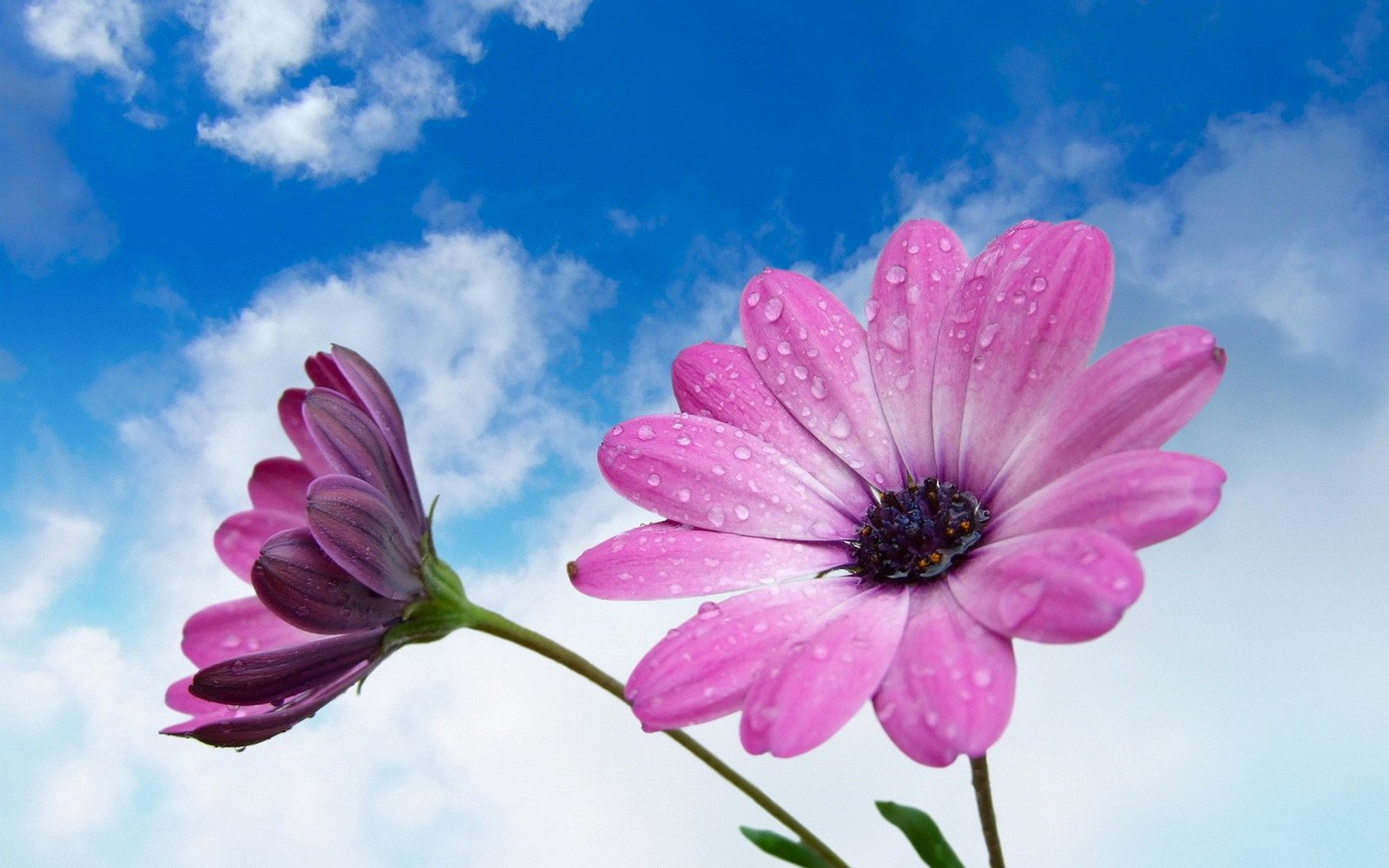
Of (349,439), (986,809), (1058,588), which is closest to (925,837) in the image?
(986,809)

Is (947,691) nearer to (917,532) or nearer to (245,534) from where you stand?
(917,532)

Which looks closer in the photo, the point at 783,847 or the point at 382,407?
the point at 783,847

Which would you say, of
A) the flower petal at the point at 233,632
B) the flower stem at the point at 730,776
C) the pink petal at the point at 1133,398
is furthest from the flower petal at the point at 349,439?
the pink petal at the point at 1133,398

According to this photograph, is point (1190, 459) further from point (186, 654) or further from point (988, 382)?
point (186, 654)

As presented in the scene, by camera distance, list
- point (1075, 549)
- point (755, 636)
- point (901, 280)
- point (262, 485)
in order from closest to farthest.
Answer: point (1075, 549), point (755, 636), point (901, 280), point (262, 485)

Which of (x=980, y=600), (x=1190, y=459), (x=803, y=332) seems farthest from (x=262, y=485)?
(x=1190, y=459)

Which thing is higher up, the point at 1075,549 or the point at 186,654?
the point at 186,654
